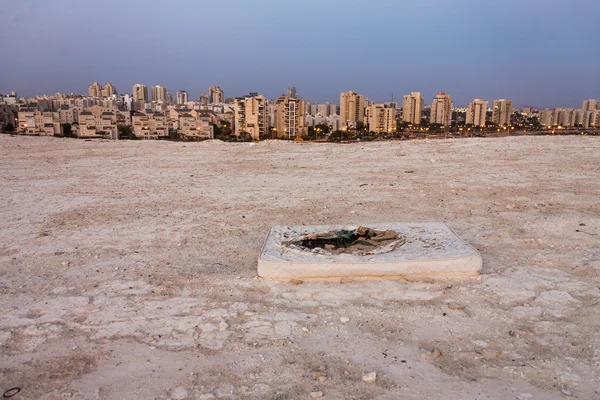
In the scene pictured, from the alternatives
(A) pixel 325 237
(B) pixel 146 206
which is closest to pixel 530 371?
(A) pixel 325 237

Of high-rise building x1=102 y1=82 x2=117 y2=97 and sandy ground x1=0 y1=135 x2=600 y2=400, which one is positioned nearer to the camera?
sandy ground x1=0 y1=135 x2=600 y2=400

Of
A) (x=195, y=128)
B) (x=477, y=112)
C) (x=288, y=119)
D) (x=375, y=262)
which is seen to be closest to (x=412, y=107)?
(x=477, y=112)

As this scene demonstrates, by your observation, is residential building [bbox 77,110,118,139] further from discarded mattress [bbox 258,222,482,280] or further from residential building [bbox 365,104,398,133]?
discarded mattress [bbox 258,222,482,280]

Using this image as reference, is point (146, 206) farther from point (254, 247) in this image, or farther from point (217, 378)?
point (217, 378)

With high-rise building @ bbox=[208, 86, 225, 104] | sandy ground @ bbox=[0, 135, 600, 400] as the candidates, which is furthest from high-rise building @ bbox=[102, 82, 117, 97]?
sandy ground @ bbox=[0, 135, 600, 400]

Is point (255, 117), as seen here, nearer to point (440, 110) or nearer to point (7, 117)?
point (7, 117)
